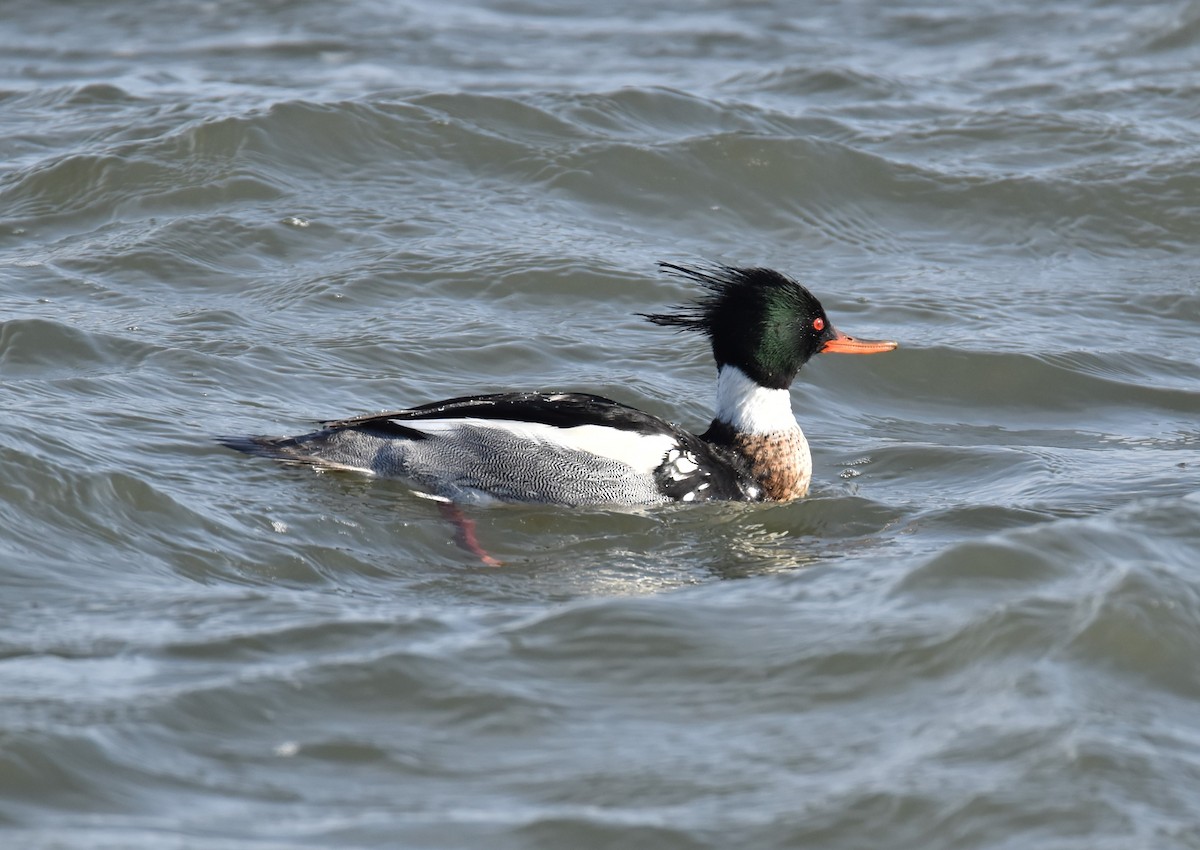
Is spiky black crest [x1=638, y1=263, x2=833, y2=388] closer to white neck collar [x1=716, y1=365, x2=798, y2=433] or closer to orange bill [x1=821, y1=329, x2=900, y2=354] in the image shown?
white neck collar [x1=716, y1=365, x2=798, y2=433]

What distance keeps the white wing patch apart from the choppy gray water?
0.92ft

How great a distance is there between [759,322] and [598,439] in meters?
1.09

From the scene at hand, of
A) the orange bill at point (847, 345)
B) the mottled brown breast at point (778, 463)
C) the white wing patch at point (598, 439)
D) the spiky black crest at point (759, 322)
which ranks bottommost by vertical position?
the mottled brown breast at point (778, 463)

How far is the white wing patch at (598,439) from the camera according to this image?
25.9 ft

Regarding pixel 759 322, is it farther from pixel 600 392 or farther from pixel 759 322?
pixel 600 392

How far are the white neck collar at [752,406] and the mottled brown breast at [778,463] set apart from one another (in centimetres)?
5

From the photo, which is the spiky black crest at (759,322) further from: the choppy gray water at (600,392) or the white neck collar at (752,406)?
the choppy gray water at (600,392)

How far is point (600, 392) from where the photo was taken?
9.40 m

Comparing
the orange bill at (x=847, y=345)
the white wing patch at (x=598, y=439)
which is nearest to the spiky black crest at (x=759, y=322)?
the orange bill at (x=847, y=345)

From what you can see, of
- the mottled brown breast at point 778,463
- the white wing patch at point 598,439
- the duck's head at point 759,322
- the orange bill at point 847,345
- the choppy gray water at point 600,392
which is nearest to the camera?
the choppy gray water at point 600,392

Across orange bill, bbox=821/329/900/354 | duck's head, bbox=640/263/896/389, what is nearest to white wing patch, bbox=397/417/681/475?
duck's head, bbox=640/263/896/389

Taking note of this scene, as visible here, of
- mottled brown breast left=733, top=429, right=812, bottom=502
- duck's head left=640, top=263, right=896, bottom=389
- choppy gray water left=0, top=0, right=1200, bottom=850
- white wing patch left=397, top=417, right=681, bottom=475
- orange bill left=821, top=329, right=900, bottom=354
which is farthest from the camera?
orange bill left=821, top=329, right=900, bottom=354

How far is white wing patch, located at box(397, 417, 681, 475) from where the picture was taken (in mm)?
7883

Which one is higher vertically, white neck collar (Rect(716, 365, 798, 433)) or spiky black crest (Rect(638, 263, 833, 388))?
spiky black crest (Rect(638, 263, 833, 388))
